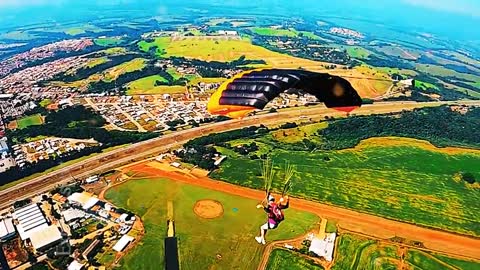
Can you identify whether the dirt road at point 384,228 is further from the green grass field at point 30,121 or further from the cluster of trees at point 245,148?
the green grass field at point 30,121

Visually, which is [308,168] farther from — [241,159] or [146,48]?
[146,48]

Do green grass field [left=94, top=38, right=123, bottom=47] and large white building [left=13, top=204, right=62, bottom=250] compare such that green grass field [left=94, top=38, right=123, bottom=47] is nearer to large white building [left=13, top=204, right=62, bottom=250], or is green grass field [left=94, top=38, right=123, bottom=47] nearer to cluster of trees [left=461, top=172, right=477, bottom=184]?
large white building [left=13, top=204, right=62, bottom=250]

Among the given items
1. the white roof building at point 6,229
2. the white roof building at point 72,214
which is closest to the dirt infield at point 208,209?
the white roof building at point 72,214

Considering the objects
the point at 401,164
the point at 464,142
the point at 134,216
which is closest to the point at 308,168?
the point at 401,164

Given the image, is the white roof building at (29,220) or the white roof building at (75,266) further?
the white roof building at (29,220)

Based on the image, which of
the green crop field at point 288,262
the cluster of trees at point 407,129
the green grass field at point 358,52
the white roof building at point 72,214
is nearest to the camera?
the green crop field at point 288,262

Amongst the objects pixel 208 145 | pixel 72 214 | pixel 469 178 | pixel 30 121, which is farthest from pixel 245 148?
pixel 30 121
